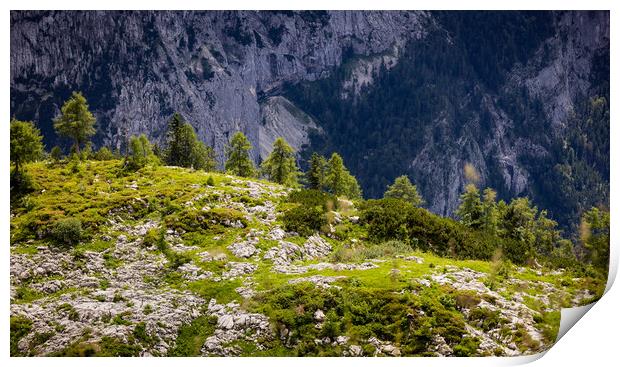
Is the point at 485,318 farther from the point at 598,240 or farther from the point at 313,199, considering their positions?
the point at 313,199

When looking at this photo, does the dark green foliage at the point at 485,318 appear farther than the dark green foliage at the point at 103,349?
Yes

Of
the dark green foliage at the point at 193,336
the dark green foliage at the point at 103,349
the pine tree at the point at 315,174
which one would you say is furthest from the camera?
the pine tree at the point at 315,174

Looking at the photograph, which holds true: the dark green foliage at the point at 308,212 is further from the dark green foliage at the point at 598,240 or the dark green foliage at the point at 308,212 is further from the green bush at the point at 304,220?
the dark green foliage at the point at 598,240

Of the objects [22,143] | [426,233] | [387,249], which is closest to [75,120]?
[22,143]

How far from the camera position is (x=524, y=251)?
4175cm

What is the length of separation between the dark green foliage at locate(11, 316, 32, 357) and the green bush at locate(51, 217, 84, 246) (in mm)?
8155

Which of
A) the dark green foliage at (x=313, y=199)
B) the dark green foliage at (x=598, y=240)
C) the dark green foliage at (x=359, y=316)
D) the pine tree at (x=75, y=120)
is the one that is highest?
the pine tree at (x=75, y=120)

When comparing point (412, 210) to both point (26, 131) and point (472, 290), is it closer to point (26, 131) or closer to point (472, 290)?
point (472, 290)

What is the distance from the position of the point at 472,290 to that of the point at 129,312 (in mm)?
18366

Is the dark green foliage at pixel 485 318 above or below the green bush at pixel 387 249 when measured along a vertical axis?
below

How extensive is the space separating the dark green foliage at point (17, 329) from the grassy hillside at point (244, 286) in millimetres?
61

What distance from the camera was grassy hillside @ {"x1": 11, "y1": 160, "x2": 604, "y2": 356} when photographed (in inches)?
1114

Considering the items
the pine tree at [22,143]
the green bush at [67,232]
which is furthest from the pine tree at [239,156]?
the green bush at [67,232]

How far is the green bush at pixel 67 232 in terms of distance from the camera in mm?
36875
